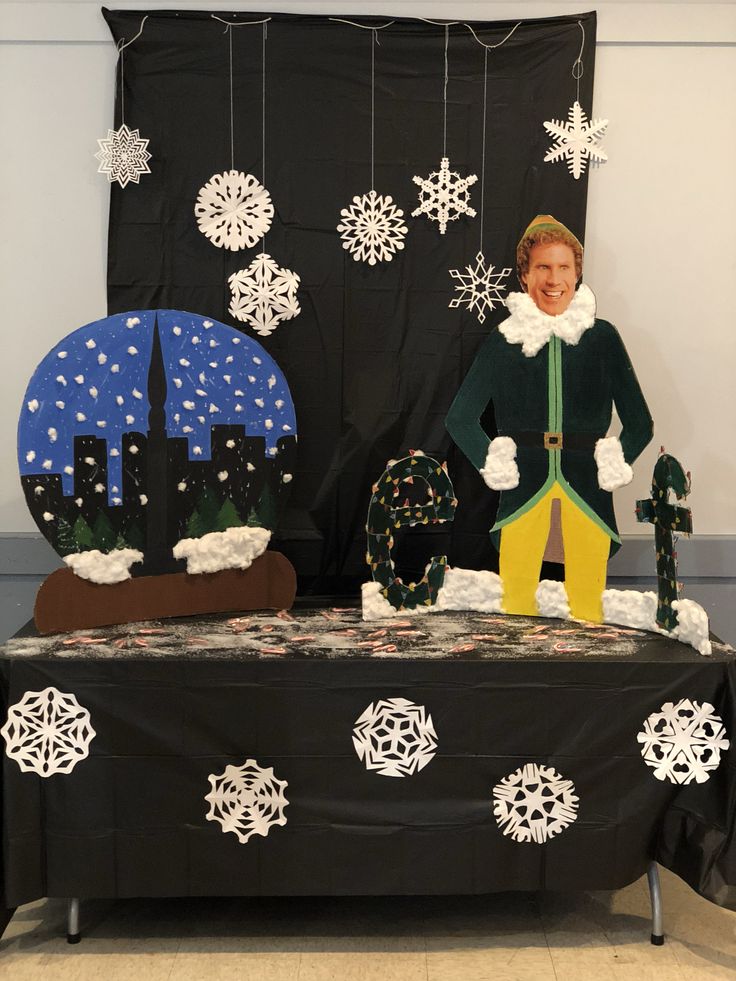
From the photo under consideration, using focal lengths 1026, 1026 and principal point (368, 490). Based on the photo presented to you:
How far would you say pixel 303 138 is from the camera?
2.86 m

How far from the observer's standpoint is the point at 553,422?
2727 mm

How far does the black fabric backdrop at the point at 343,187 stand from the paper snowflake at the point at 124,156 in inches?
1.3

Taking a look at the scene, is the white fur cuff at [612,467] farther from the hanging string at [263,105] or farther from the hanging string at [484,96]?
the hanging string at [263,105]

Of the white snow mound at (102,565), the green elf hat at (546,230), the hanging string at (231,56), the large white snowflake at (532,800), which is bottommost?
the large white snowflake at (532,800)

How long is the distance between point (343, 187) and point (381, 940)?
197cm

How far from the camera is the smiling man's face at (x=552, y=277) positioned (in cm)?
268

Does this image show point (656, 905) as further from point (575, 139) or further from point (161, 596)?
point (575, 139)

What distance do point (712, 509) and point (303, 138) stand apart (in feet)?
5.29

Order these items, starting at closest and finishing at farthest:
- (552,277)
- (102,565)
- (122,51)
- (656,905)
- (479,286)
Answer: (656,905)
(102,565)
(552,277)
(122,51)
(479,286)

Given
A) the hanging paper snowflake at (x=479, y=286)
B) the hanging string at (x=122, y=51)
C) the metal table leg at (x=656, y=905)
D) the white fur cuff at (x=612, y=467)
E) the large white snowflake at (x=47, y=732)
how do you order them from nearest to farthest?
the large white snowflake at (x=47, y=732) < the metal table leg at (x=656, y=905) < the white fur cuff at (x=612, y=467) < the hanging string at (x=122, y=51) < the hanging paper snowflake at (x=479, y=286)

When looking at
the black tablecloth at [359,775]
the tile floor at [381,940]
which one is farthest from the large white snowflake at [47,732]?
the tile floor at [381,940]

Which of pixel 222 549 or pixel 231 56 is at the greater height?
pixel 231 56

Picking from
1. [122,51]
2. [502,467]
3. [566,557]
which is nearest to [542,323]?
[502,467]

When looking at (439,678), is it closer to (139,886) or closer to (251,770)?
(251,770)
